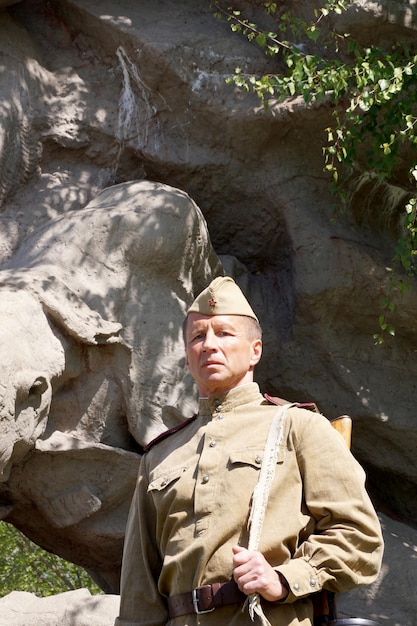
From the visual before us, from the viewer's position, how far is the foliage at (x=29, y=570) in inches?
497

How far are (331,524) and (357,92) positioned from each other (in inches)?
128

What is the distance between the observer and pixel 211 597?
2949 mm

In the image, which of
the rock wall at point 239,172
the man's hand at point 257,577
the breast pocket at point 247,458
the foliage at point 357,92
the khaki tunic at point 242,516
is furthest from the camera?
the rock wall at point 239,172

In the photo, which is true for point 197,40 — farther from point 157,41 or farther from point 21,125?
point 21,125

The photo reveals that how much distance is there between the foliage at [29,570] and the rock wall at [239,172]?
23.8 feet

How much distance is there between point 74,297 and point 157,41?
1799 mm

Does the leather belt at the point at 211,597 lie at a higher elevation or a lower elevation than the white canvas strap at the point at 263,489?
lower

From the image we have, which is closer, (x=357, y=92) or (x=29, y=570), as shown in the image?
(x=357, y=92)

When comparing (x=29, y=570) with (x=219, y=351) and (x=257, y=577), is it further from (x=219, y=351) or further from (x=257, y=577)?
(x=257, y=577)

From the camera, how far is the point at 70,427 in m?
5.07

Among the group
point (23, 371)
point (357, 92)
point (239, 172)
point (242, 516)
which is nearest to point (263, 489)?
point (242, 516)

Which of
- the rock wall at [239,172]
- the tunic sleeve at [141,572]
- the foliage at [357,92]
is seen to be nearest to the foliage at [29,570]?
the rock wall at [239,172]

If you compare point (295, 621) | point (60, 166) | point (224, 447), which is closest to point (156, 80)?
point (60, 166)

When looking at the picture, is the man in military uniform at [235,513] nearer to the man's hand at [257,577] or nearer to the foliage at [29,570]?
the man's hand at [257,577]
